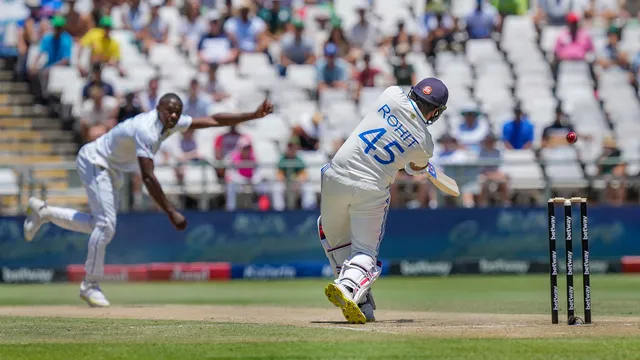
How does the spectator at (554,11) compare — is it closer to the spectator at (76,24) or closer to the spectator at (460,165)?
the spectator at (460,165)

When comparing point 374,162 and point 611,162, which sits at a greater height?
point 374,162

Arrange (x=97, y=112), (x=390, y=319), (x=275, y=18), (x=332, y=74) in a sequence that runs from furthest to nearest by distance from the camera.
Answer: (x=275, y=18)
(x=332, y=74)
(x=97, y=112)
(x=390, y=319)

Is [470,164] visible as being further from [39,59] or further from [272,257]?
[39,59]

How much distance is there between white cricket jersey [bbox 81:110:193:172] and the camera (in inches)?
494

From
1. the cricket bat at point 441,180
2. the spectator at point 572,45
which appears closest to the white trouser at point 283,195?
the spectator at point 572,45

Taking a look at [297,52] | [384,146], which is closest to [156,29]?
[297,52]

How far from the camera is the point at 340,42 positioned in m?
22.4

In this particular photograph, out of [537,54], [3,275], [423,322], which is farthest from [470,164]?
[423,322]

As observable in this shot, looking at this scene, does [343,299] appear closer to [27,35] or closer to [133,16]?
[27,35]

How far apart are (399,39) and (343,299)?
43.7ft

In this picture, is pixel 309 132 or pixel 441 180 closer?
pixel 441 180

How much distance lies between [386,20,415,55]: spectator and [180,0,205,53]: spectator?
3313mm

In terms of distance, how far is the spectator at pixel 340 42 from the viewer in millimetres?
22078

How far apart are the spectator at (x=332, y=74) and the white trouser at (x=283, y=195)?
287 cm
